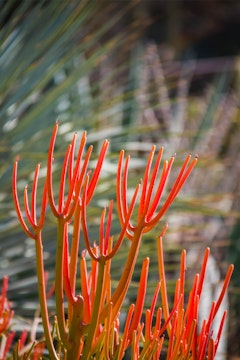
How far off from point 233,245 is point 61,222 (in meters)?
1.21

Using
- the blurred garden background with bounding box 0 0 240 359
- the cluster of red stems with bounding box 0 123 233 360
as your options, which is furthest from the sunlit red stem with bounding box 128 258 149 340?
the blurred garden background with bounding box 0 0 240 359

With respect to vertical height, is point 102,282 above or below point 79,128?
below

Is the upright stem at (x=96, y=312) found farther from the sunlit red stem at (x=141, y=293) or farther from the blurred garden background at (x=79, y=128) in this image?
the blurred garden background at (x=79, y=128)

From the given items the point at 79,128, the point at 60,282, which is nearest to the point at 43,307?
the point at 60,282

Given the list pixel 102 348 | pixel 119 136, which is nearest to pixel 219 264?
pixel 119 136

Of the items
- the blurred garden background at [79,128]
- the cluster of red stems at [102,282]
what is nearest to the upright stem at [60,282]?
the cluster of red stems at [102,282]

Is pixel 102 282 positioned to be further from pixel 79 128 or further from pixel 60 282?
pixel 79 128

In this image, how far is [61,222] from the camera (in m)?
0.76

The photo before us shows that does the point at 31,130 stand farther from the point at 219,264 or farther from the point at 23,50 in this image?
the point at 219,264

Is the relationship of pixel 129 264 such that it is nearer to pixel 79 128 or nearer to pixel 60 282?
pixel 60 282

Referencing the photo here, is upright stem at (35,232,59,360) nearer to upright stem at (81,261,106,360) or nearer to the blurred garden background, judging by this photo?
upright stem at (81,261,106,360)

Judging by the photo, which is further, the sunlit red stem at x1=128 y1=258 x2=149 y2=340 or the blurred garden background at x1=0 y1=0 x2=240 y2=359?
the blurred garden background at x1=0 y1=0 x2=240 y2=359

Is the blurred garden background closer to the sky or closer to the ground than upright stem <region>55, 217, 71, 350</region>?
closer to the sky

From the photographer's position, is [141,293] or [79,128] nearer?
[141,293]
